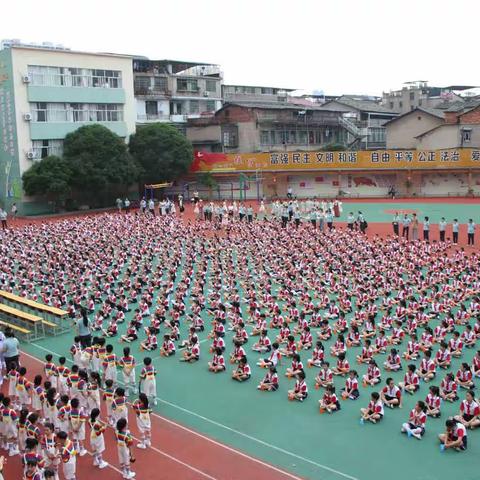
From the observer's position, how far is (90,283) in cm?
1814

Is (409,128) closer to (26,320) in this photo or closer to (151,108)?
(151,108)

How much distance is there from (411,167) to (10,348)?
32.7m

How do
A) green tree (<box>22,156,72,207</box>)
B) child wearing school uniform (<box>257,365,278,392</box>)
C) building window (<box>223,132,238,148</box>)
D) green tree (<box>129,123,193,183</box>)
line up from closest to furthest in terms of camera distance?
child wearing school uniform (<box>257,365,278,392</box>)
green tree (<box>22,156,72,207</box>)
green tree (<box>129,123,193,183</box>)
building window (<box>223,132,238,148</box>)

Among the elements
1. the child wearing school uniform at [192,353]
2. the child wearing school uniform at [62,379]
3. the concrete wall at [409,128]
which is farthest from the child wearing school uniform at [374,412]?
the concrete wall at [409,128]

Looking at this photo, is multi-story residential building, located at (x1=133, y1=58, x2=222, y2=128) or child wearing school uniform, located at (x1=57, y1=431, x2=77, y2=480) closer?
child wearing school uniform, located at (x1=57, y1=431, x2=77, y2=480)

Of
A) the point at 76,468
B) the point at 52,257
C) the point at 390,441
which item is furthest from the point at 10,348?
the point at 52,257

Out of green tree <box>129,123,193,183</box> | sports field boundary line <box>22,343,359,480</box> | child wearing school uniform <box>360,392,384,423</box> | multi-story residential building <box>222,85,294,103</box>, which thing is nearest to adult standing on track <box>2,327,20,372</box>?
sports field boundary line <box>22,343,359,480</box>

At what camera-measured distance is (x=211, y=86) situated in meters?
54.1

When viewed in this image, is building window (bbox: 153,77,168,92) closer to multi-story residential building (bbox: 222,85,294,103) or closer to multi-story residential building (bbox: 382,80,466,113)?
multi-story residential building (bbox: 222,85,294,103)

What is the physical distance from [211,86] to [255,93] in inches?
454

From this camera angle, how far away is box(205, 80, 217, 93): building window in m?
53.6

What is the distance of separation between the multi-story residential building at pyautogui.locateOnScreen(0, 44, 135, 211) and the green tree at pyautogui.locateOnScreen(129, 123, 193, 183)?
197 centimetres

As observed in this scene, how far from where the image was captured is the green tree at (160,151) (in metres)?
41.0

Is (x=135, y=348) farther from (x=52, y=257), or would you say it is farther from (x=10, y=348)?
(x=52, y=257)
